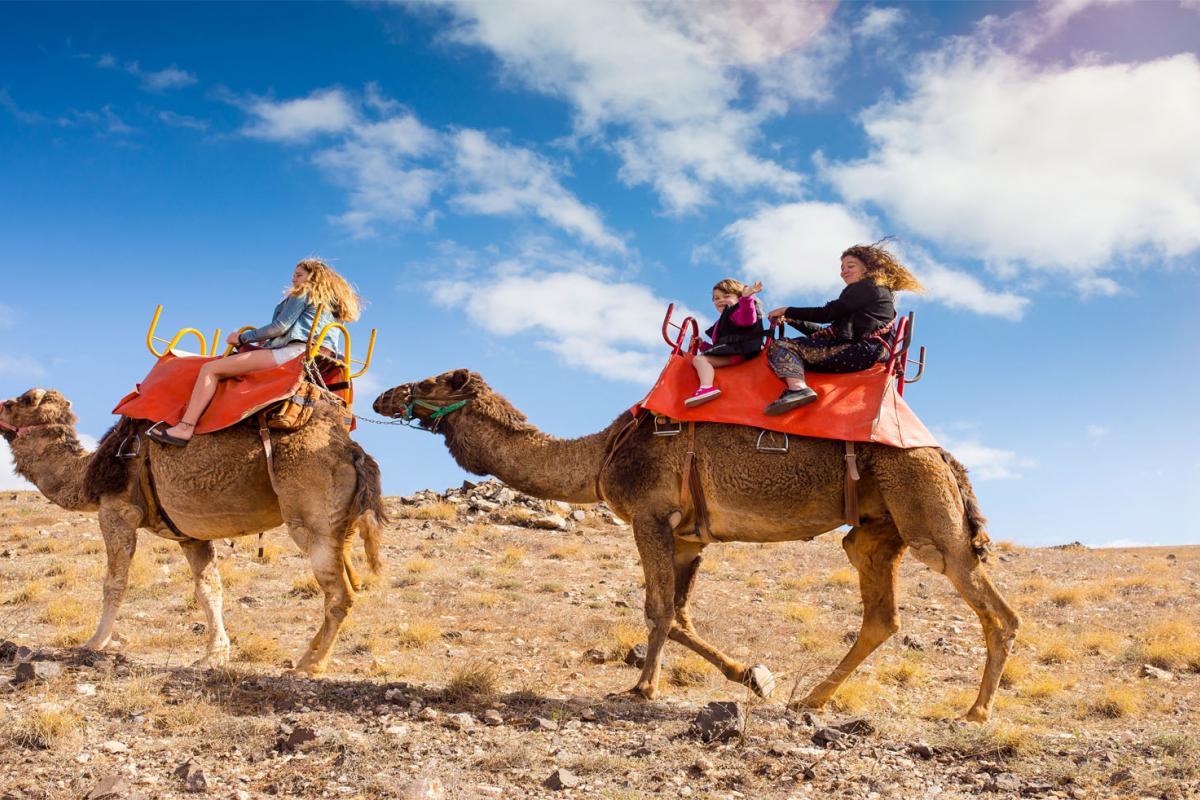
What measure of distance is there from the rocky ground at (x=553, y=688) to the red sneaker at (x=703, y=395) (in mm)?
2468

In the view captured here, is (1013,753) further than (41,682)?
No

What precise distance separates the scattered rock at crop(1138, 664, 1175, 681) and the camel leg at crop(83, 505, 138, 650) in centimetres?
1162

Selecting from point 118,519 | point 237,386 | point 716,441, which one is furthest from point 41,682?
point 716,441

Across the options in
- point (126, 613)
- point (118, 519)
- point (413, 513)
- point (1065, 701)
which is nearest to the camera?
point (118, 519)

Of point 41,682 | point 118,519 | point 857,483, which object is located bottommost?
point 41,682

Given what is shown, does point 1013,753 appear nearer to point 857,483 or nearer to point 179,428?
point 857,483

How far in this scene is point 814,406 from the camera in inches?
303

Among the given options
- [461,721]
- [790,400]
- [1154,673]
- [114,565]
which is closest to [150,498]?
[114,565]

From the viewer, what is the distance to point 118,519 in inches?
353

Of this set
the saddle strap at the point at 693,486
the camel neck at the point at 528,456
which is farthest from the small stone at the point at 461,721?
the saddle strap at the point at 693,486

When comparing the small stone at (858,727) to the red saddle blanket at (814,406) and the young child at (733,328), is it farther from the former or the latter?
the young child at (733,328)

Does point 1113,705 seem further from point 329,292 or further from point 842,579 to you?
point 329,292

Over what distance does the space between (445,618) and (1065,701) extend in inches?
306

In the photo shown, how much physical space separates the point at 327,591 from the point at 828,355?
195 inches
